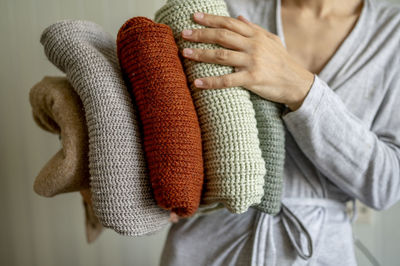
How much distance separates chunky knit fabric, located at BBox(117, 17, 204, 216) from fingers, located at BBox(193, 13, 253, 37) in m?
0.06

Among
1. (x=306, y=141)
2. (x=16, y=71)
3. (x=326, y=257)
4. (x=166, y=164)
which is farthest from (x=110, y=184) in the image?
(x=16, y=71)

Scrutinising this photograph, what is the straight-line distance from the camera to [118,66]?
0.44 metres

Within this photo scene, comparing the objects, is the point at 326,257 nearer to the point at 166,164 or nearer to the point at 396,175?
the point at 396,175

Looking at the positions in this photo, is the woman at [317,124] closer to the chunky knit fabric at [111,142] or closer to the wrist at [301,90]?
the wrist at [301,90]

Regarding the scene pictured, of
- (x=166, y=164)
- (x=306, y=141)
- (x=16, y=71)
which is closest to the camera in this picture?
(x=166, y=164)

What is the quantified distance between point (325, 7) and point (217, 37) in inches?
13.5

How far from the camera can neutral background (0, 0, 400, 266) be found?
0.86 metres

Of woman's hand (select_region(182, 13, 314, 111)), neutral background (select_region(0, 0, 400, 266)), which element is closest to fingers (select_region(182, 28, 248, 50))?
woman's hand (select_region(182, 13, 314, 111))

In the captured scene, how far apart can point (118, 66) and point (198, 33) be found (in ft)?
0.42

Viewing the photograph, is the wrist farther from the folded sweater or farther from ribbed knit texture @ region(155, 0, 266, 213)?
the folded sweater

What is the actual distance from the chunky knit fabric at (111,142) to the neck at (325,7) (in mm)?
443

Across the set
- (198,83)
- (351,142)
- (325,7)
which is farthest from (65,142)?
(325,7)

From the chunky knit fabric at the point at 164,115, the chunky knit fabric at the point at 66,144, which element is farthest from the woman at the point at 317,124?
the chunky knit fabric at the point at 66,144

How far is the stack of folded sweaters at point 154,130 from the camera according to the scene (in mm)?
368
